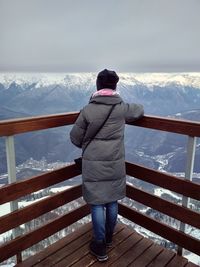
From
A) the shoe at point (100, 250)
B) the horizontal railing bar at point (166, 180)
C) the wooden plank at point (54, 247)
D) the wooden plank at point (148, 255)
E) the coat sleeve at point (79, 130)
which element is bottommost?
the wooden plank at point (148, 255)

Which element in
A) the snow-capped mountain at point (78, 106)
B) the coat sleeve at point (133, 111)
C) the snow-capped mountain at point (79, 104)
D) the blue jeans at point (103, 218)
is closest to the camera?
the coat sleeve at point (133, 111)

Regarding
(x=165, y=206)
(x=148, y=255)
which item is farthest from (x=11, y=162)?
(x=148, y=255)

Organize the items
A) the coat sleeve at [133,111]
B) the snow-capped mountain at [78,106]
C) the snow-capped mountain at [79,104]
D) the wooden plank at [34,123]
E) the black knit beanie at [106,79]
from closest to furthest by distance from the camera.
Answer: the wooden plank at [34,123], the black knit beanie at [106,79], the coat sleeve at [133,111], the snow-capped mountain at [78,106], the snow-capped mountain at [79,104]

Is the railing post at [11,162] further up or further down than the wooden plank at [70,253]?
further up

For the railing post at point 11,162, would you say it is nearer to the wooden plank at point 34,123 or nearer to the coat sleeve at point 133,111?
the wooden plank at point 34,123

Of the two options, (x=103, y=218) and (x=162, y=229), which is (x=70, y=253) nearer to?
(x=103, y=218)

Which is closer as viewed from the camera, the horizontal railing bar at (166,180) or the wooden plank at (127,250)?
the horizontal railing bar at (166,180)

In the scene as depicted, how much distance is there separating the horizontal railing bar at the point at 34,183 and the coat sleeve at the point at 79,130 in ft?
1.53

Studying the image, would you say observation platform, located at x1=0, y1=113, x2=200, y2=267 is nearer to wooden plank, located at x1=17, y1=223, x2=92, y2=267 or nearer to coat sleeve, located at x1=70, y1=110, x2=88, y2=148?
wooden plank, located at x1=17, y1=223, x2=92, y2=267

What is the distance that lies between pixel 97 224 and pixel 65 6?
11.6 ft

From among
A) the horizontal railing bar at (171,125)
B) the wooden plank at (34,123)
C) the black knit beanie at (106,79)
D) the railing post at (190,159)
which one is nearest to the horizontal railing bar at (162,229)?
the railing post at (190,159)

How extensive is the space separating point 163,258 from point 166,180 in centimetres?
77

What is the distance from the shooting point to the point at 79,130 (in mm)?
2256

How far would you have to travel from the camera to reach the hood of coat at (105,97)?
2225 millimetres
